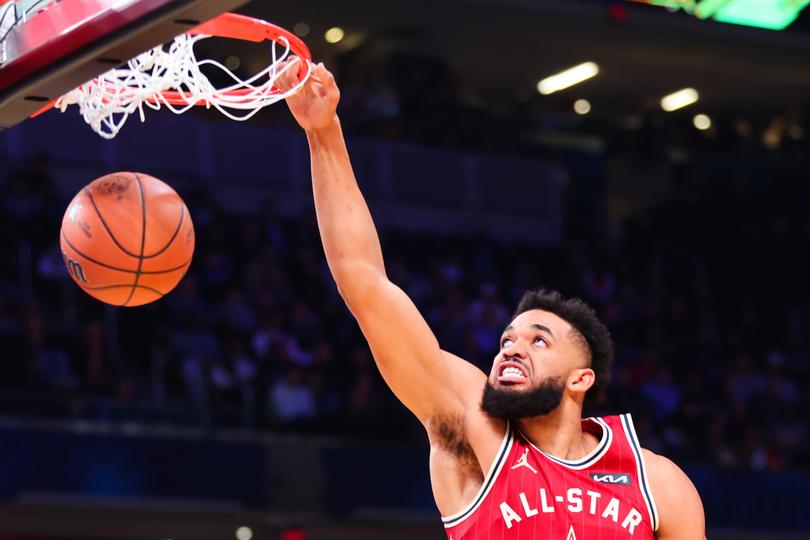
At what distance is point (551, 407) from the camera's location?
3.79m

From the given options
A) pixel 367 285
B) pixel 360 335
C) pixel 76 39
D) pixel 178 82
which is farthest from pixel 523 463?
pixel 360 335

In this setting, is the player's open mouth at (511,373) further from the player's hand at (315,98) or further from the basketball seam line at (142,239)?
the basketball seam line at (142,239)

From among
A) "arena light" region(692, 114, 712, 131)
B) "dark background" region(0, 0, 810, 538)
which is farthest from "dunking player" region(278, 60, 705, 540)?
"arena light" region(692, 114, 712, 131)

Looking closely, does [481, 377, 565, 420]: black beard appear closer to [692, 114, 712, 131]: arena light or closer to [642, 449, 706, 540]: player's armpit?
[642, 449, 706, 540]: player's armpit

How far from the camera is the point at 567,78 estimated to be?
52.9 feet

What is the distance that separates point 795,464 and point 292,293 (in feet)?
14.4

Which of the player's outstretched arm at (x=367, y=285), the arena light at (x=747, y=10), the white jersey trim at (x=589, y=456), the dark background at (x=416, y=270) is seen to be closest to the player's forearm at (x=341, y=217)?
the player's outstretched arm at (x=367, y=285)

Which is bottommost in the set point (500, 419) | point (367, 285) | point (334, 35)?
point (500, 419)

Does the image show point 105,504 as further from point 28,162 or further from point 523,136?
point 523,136

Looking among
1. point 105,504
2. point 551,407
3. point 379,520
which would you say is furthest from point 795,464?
point 551,407

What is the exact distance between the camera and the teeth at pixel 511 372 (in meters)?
3.79

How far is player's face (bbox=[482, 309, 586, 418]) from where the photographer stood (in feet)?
12.3

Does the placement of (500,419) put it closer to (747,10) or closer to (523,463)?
(523,463)

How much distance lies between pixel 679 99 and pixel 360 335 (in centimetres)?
735
